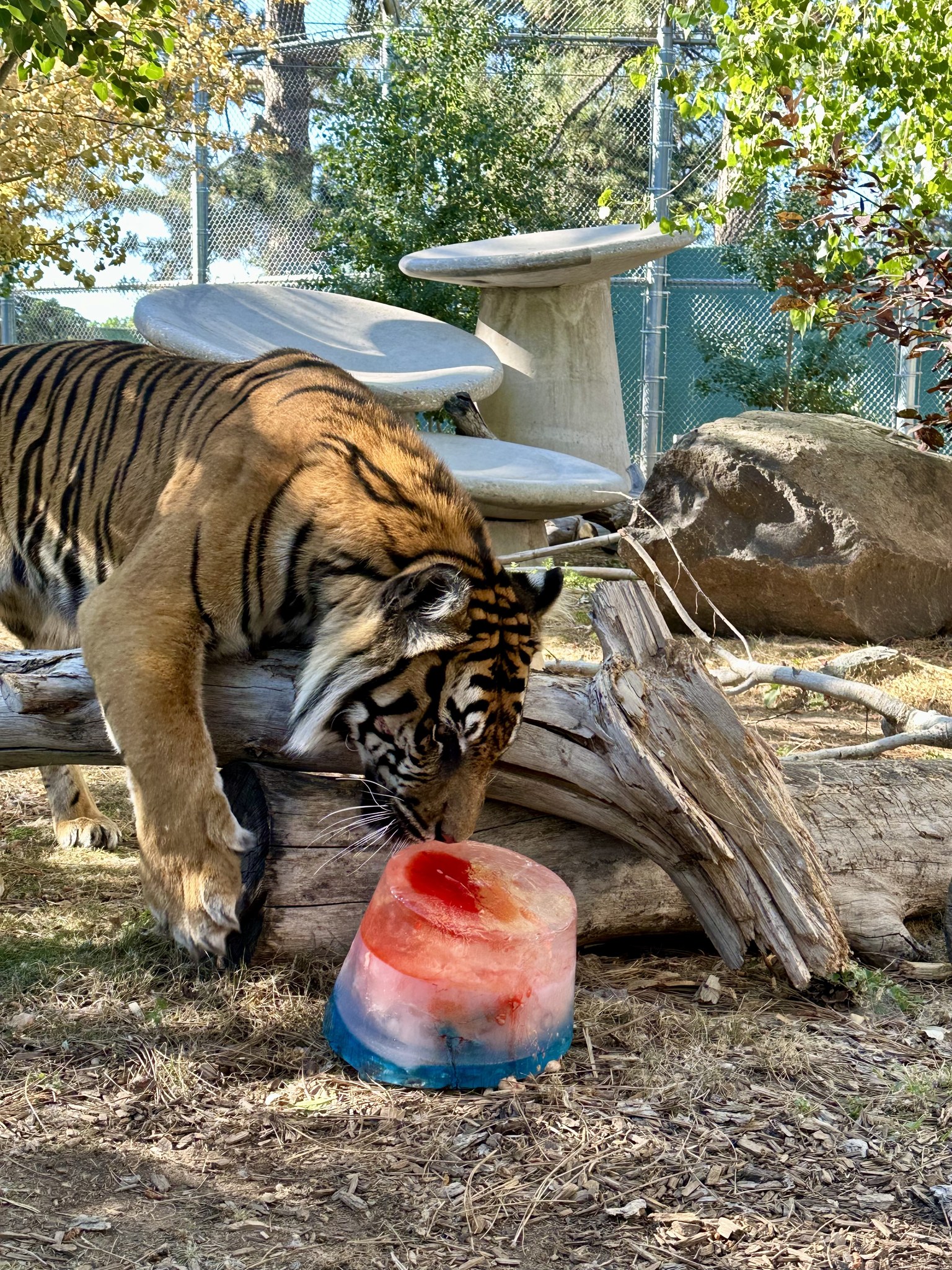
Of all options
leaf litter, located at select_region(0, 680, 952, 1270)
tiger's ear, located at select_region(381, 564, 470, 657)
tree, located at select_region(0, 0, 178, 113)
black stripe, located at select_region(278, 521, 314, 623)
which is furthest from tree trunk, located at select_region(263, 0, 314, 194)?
leaf litter, located at select_region(0, 680, 952, 1270)

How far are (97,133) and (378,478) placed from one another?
6.64 m

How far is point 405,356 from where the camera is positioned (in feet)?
30.8

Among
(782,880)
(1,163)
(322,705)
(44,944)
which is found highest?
(1,163)

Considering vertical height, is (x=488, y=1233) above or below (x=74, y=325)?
below

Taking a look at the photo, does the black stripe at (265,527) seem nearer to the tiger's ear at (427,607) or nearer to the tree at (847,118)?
the tiger's ear at (427,607)

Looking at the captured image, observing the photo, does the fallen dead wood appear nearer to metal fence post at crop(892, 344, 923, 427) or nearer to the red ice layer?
the red ice layer

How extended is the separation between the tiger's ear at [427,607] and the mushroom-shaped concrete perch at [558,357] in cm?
848

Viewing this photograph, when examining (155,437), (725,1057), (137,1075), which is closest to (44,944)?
(137,1075)

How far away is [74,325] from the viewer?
49.3 ft

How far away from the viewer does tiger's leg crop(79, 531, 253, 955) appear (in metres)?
2.82

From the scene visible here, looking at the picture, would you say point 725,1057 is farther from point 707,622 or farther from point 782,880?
point 707,622

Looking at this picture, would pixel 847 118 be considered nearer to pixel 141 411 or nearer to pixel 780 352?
pixel 141 411

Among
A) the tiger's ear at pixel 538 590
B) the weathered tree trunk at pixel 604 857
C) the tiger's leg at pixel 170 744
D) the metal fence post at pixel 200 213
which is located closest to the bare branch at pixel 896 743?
the weathered tree trunk at pixel 604 857

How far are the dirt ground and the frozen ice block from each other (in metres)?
0.06
